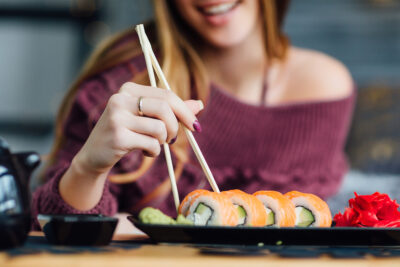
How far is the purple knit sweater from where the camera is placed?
1451 millimetres

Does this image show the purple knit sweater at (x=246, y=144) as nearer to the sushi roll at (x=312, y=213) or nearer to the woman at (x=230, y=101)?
the woman at (x=230, y=101)

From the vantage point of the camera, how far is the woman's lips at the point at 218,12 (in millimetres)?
1406

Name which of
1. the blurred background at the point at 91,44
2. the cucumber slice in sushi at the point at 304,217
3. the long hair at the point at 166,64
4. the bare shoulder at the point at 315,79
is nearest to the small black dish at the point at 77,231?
the cucumber slice in sushi at the point at 304,217

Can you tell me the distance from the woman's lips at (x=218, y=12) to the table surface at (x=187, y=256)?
92cm

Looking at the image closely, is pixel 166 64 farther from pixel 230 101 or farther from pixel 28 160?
pixel 28 160

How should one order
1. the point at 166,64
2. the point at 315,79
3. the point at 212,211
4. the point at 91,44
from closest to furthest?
the point at 212,211
the point at 166,64
the point at 315,79
the point at 91,44

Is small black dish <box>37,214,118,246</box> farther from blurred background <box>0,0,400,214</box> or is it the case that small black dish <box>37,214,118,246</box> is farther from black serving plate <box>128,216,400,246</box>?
blurred background <box>0,0,400,214</box>

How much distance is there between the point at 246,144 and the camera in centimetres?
160

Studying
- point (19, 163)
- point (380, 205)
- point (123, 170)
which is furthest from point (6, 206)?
point (123, 170)

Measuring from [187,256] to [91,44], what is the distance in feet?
10.5

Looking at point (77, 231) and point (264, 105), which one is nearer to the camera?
point (77, 231)

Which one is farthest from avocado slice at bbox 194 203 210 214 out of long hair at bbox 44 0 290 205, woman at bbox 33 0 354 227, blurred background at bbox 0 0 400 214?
blurred background at bbox 0 0 400 214

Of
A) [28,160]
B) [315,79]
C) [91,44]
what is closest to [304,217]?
[28,160]

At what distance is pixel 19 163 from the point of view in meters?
0.58
